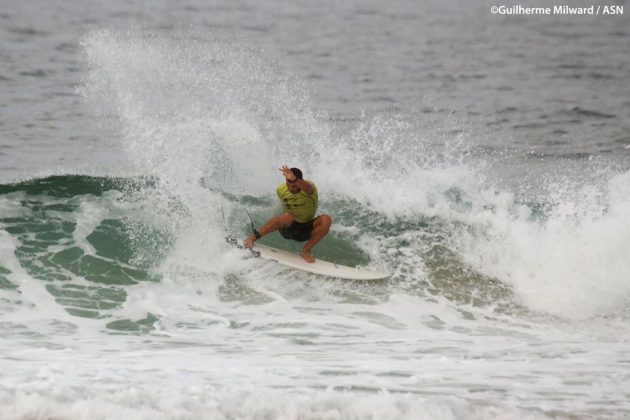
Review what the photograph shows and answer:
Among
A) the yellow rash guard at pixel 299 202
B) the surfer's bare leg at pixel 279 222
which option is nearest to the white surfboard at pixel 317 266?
the surfer's bare leg at pixel 279 222

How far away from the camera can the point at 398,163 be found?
47.6 feet

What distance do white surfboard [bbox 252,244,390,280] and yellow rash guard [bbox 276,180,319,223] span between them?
631mm

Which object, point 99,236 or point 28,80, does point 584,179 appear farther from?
point 28,80

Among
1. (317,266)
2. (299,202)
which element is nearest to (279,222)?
(299,202)

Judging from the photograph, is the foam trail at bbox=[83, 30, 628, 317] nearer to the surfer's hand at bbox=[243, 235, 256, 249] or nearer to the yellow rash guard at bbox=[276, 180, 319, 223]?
the surfer's hand at bbox=[243, 235, 256, 249]

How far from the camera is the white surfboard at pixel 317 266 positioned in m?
10.6

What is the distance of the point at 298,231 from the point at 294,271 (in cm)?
52

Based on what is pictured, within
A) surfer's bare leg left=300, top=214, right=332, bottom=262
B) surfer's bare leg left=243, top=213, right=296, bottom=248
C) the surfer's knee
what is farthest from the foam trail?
the surfer's knee

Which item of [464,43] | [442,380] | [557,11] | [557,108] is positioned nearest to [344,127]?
[557,108]

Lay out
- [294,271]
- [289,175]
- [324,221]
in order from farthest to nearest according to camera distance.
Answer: [294,271] → [324,221] → [289,175]

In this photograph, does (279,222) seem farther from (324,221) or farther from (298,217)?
(324,221)

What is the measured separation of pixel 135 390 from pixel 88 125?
13.8 metres

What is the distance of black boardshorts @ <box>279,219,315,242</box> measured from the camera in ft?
34.1

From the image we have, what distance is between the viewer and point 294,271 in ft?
34.9
